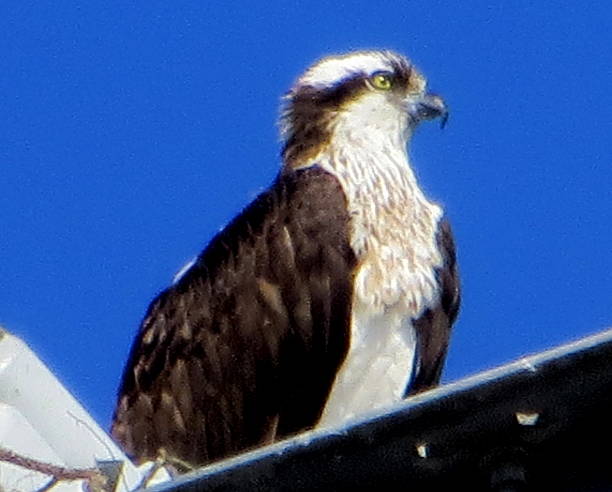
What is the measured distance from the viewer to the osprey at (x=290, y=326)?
6.91m

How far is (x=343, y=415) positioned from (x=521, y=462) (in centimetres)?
389

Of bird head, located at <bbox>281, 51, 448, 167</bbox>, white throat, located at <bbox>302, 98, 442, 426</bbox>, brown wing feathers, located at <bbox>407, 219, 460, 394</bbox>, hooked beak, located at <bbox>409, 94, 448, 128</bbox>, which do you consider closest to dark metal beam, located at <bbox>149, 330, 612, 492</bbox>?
white throat, located at <bbox>302, 98, 442, 426</bbox>

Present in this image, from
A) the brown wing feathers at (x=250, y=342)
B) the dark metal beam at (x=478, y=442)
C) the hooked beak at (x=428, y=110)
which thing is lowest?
the dark metal beam at (x=478, y=442)

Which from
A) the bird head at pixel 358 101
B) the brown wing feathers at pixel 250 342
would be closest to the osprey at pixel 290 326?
the brown wing feathers at pixel 250 342

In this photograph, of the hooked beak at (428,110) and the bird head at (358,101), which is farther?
the hooked beak at (428,110)

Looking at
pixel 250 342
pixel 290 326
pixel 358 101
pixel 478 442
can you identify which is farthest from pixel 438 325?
pixel 478 442

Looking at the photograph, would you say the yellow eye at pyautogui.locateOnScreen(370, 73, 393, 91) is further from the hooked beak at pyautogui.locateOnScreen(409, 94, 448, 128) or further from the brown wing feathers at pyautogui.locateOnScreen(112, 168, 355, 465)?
the brown wing feathers at pyautogui.locateOnScreen(112, 168, 355, 465)

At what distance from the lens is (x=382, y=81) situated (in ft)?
27.8

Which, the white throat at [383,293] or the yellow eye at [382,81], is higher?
the yellow eye at [382,81]

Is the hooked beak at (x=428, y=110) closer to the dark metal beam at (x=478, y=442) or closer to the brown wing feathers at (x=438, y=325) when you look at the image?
the brown wing feathers at (x=438, y=325)

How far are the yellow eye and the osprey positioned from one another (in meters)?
1.20

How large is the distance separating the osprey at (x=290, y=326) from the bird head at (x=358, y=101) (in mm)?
864

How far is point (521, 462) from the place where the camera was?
3.05 meters

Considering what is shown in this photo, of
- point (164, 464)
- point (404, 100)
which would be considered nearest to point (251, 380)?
point (404, 100)
